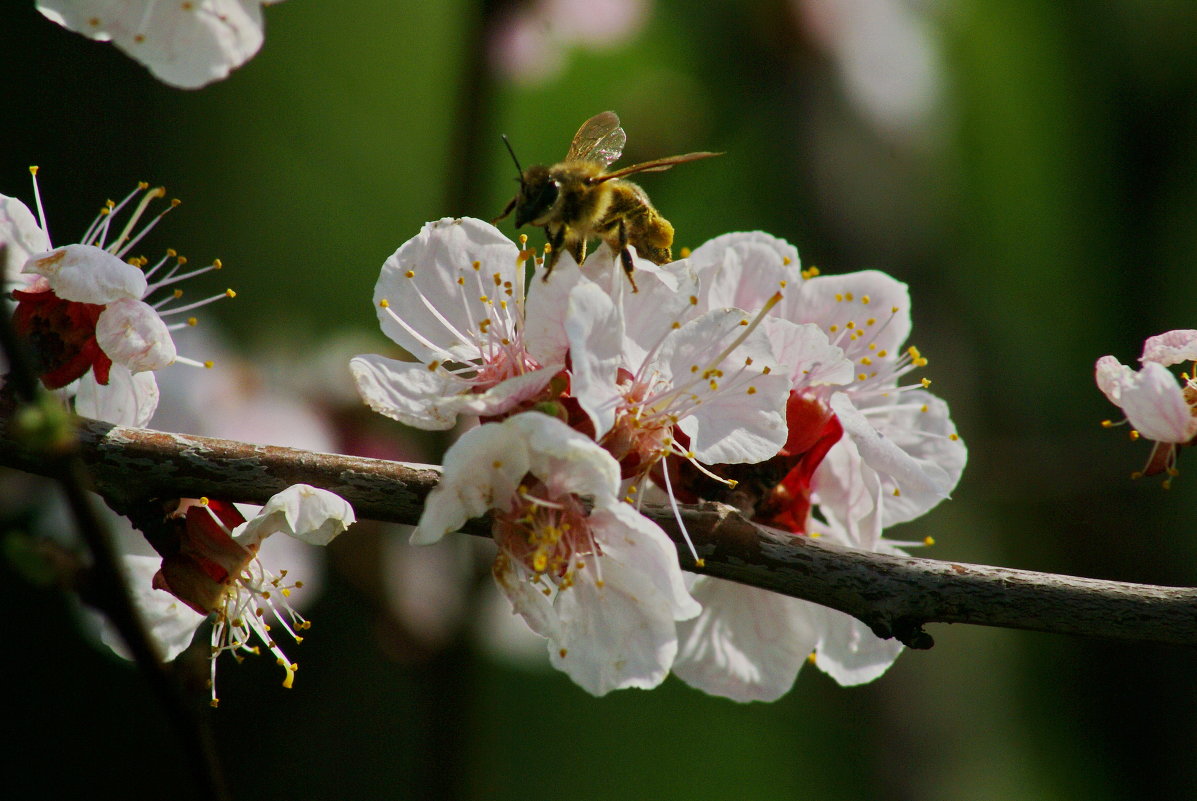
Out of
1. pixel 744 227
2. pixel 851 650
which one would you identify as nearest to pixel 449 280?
pixel 851 650

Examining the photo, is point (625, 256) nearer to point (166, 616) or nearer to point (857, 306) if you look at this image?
point (857, 306)

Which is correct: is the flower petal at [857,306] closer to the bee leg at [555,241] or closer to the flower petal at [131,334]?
the bee leg at [555,241]

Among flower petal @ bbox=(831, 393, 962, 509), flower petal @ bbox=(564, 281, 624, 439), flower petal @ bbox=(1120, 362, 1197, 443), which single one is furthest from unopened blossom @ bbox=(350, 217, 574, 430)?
flower petal @ bbox=(1120, 362, 1197, 443)

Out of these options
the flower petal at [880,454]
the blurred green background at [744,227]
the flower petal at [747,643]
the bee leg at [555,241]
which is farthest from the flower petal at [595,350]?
the blurred green background at [744,227]

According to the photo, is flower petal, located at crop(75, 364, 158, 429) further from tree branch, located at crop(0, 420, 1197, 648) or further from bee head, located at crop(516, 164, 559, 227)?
bee head, located at crop(516, 164, 559, 227)

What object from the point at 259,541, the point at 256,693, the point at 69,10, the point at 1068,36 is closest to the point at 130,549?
the point at 259,541
